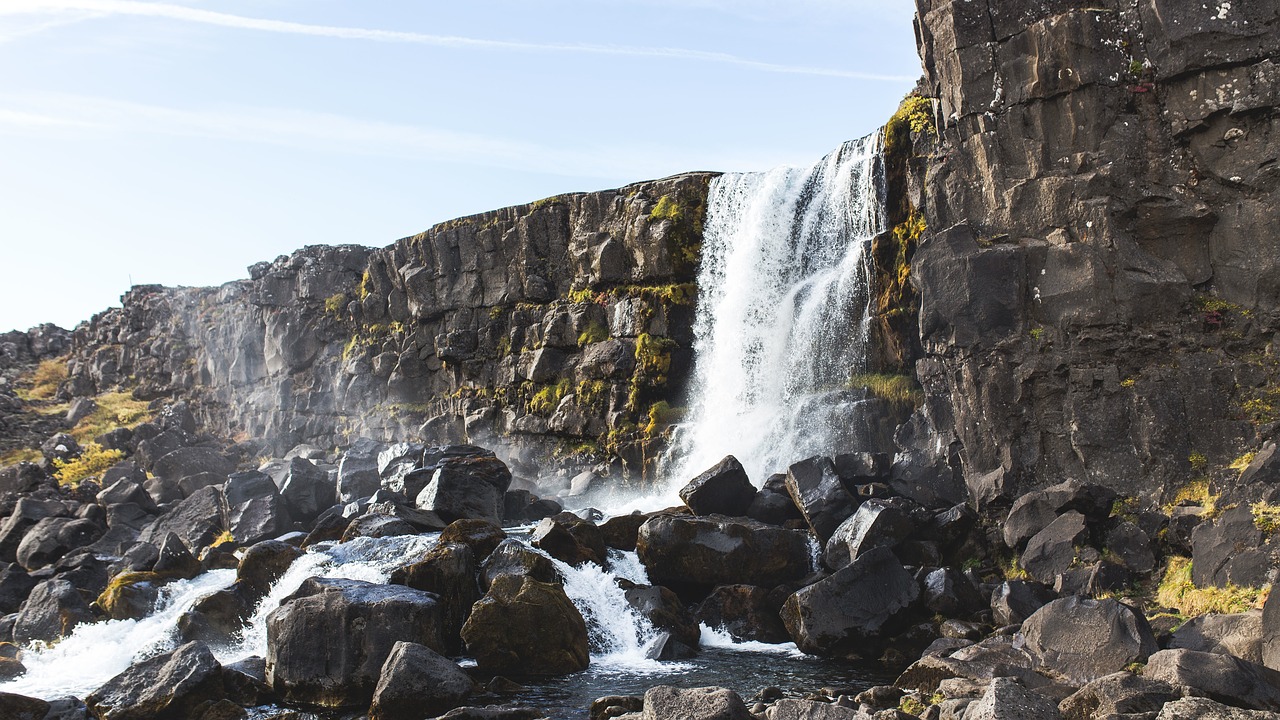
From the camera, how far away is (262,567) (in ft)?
67.2

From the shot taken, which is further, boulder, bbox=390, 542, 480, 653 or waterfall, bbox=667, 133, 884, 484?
waterfall, bbox=667, 133, 884, 484

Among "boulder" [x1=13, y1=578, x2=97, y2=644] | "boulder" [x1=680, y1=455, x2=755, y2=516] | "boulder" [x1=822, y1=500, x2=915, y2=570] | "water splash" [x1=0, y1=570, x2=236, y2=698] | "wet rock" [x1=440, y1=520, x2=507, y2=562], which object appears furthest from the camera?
"boulder" [x1=680, y1=455, x2=755, y2=516]

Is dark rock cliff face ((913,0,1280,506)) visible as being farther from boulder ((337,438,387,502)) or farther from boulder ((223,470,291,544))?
boulder ((223,470,291,544))

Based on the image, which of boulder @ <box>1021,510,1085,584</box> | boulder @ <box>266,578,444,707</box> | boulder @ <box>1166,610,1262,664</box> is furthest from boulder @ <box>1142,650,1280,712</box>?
boulder @ <box>266,578,444,707</box>

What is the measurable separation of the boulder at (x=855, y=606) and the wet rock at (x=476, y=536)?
6.04 metres

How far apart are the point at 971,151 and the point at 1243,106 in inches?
204

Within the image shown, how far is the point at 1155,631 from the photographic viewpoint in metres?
14.7

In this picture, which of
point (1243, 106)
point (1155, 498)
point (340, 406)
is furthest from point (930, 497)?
point (340, 406)

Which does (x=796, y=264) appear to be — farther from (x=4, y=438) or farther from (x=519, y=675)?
(x=4, y=438)

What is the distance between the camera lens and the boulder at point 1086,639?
42.5 ft

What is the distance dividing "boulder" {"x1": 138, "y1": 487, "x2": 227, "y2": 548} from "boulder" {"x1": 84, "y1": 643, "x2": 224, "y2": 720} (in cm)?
1420

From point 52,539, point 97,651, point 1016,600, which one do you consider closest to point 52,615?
point 97,651

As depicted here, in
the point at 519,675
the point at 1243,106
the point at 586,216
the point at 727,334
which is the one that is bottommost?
the point at 519,675

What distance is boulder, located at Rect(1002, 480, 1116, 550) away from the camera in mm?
18422
